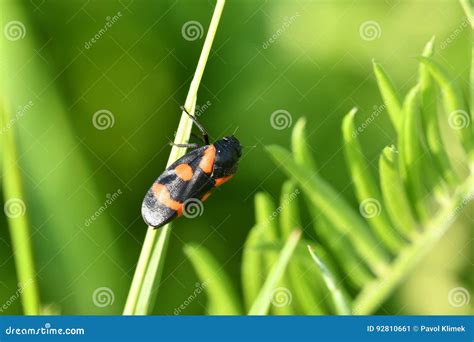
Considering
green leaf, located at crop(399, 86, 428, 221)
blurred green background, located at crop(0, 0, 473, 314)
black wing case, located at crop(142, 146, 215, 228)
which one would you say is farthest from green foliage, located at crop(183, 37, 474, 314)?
blurred green background, located at crop(0, 0, 473, 314)

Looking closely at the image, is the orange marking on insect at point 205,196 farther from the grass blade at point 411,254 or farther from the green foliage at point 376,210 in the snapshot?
the grass blade at point 411,254

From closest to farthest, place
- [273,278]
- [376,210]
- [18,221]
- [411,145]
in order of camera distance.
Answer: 1. [273,278]
2. [411,145]
3. [376,210]
4. [18,221]

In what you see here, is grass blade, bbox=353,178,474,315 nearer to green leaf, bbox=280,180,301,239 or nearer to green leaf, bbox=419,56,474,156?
green leaf, bbox=419,56,474,156

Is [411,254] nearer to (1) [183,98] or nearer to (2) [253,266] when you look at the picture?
(2) [253,266]

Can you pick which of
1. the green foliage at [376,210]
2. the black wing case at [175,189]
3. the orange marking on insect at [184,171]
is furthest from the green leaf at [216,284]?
the orange marking on insect at [184,171]

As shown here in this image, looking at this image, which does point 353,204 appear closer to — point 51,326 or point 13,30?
point 51,326

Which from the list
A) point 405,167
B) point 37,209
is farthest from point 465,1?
point 37,209

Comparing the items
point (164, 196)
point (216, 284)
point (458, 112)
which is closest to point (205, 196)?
point (164, 196)
